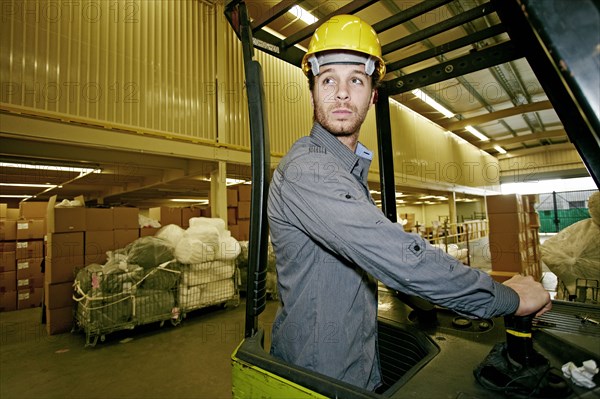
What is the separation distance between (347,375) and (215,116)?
5350 mm

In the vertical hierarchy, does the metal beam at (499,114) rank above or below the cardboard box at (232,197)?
above

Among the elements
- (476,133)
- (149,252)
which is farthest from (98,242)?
(476,133)

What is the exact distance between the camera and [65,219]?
4.23m

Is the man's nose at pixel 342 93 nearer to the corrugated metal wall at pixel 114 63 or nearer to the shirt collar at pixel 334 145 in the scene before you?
the shirt collar at pixel 334 145

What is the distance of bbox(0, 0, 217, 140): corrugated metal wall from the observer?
371cm

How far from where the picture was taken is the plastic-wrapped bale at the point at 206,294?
14.8 feet

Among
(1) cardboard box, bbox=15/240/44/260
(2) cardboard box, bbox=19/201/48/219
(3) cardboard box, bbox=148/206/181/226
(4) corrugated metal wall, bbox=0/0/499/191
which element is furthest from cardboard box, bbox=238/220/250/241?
(2) cardboard box, bbox=19/201/48/219

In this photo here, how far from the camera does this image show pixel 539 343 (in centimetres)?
113

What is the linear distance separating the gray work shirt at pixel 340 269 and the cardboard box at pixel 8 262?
24.7 feet

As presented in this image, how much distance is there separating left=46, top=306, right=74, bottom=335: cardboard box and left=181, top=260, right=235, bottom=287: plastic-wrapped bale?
166 centimetres

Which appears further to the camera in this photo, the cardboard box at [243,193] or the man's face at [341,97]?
the cardboard box at [243,193]

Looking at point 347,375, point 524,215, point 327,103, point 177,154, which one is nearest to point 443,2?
point 327,103

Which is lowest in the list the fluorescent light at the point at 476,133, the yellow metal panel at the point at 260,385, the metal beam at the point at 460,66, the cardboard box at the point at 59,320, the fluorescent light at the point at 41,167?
the cardboard box at the point at 59,320

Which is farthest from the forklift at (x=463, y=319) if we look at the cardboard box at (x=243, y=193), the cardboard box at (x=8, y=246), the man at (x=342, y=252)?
the cardboard box at (x=8, y=246)
